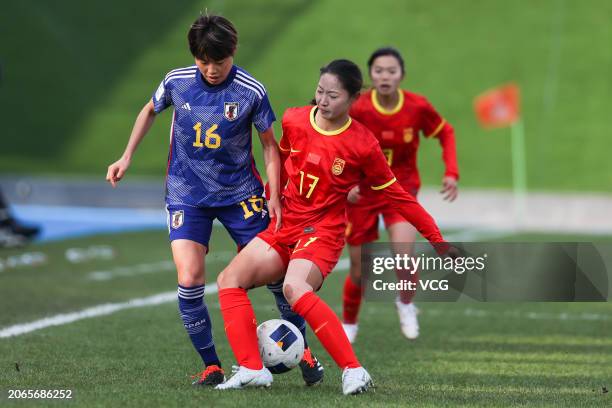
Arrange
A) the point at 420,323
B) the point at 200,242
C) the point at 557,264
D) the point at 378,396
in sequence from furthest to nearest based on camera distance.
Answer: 1. the point at 420,323
2. the point at 557,264
3. the point at 200,242
4. the point at 378,396

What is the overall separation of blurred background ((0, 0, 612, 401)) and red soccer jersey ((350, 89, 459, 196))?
11.3 metres

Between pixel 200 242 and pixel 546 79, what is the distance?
21.1 meters

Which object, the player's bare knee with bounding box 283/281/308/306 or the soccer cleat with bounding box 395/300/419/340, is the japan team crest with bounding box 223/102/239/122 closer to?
the player's bare knee with bounding box 283/281/308/306

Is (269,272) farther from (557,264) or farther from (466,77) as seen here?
(466,77)

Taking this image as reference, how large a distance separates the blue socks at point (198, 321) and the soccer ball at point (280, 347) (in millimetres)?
312

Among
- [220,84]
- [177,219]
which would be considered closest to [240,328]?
[177,219]

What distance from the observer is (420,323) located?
30.0 feet

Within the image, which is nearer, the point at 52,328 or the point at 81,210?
the point at 52,328

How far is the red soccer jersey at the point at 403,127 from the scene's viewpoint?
27.2 ft

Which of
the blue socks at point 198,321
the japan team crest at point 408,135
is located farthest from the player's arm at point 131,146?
the japan team crest at point 408,135

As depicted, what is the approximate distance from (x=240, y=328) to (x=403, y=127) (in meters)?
3.02

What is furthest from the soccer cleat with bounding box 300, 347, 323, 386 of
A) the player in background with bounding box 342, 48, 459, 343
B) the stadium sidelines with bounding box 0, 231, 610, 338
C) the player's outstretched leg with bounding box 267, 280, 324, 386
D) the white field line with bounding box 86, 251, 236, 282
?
the white field line with bounding box 86, 251, 236, 282

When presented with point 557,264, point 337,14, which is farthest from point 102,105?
point 557,264

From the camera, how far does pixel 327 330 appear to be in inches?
224
